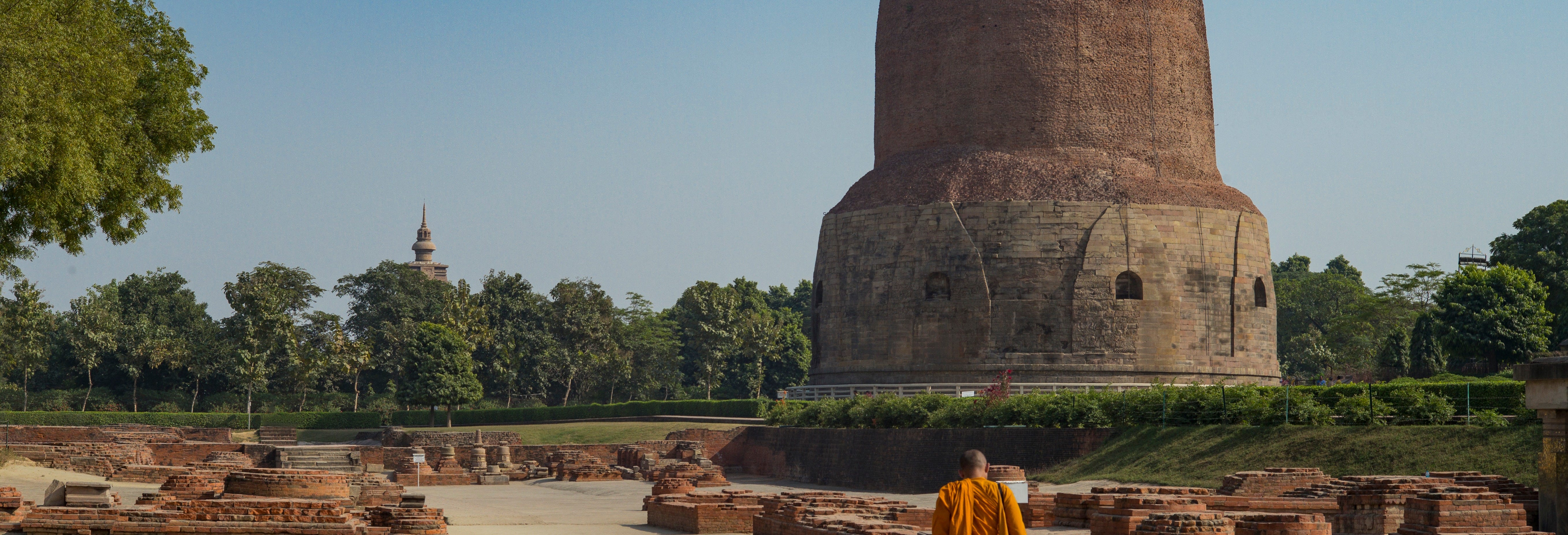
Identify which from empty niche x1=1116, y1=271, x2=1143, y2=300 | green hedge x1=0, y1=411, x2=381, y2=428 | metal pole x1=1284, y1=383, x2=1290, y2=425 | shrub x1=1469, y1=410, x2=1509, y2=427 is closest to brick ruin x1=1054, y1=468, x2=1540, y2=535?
shrub x1=1469, y1=410, x2=1509, y2=427

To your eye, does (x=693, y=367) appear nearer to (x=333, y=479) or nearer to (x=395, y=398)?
(x=395, y=398)

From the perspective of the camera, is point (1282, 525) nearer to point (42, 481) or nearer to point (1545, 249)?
point (42, 481)

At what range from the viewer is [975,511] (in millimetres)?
7508

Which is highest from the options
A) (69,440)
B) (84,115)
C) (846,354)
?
(84,115)

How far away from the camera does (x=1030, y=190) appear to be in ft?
110

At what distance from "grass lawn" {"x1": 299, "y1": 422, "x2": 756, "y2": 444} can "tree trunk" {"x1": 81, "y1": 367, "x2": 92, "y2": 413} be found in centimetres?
1211

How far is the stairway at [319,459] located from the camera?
1313 inches

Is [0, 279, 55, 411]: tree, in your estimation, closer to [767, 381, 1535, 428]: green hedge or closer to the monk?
[767, 381, 1535, 428]: green hedge

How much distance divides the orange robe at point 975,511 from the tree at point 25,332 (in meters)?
51.7

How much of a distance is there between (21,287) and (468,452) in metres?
27.5

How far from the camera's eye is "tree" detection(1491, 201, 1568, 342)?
4072cm

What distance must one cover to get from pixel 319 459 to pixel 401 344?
2939 centimetres

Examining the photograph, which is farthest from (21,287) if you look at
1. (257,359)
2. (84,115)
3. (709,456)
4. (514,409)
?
(84,115)

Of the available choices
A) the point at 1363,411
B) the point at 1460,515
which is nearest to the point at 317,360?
the point at 1363,411
